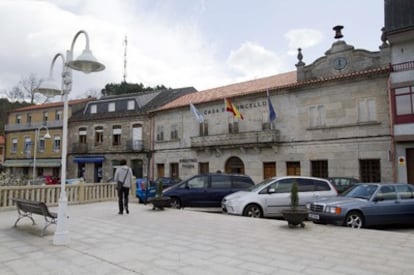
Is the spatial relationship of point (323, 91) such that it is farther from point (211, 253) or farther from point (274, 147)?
point (211, 253)

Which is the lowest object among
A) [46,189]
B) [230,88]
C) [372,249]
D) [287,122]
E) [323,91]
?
[372,249]

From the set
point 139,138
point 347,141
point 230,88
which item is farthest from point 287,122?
point 139,138

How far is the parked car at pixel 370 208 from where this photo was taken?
9.22 metres

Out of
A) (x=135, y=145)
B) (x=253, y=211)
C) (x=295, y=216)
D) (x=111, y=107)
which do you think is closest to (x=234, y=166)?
(x=135, y=145)

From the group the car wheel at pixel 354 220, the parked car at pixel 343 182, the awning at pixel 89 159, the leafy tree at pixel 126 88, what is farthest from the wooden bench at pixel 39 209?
the leafy tree at pixel 126 88

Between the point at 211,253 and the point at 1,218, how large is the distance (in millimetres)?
7308

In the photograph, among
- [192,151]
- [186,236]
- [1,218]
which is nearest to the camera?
[186,236]

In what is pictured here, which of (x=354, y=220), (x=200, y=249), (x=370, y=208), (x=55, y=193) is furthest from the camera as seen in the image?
(x=55, y=193)

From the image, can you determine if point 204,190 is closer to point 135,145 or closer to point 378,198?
point 378,198

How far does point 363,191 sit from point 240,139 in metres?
13.7

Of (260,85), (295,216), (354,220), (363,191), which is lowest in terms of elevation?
(354,220)

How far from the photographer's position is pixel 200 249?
19.7ft

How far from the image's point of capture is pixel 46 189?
1205 cm

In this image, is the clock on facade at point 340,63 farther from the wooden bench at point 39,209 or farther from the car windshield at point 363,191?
the wooden bench at point 39,209
